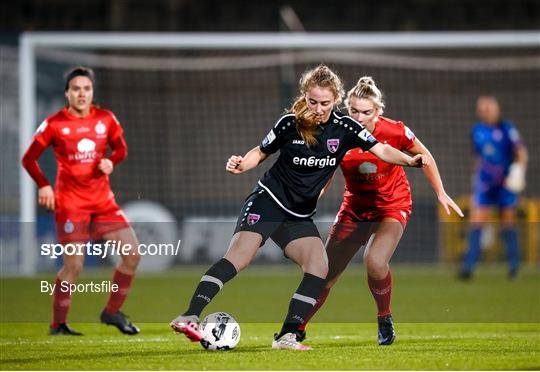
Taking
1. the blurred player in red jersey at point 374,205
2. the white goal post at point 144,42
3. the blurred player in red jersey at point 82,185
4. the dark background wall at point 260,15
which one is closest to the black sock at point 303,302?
the blurred player in red jersey at point 374,205

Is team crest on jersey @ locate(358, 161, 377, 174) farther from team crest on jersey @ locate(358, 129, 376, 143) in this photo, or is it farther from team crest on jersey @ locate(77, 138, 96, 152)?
team crest on jersey @ locate(77, 138, 96, 152)

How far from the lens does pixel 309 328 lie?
856 cm

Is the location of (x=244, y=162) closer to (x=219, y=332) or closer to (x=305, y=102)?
(x=305, y=102)

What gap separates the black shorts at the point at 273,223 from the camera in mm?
6715

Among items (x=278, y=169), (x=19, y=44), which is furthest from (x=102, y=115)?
(x=19, y=44)

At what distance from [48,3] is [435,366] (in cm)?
1866

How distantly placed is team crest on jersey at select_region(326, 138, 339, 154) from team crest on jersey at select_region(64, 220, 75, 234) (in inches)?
94.9

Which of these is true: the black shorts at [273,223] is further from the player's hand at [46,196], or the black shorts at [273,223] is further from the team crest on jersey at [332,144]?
the player's hand at [46,196]

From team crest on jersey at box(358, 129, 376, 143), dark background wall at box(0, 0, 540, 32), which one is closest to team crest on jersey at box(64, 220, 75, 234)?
team crest on jersey at box(358, 129, 376, 143)

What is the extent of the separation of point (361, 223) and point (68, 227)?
7.44 ft

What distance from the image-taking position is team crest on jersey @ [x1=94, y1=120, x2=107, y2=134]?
8305 millimetres

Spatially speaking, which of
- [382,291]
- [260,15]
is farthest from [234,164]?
[260,15]

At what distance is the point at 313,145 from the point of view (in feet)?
22.0

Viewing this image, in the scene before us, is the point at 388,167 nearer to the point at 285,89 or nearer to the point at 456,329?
the point at 456,329
